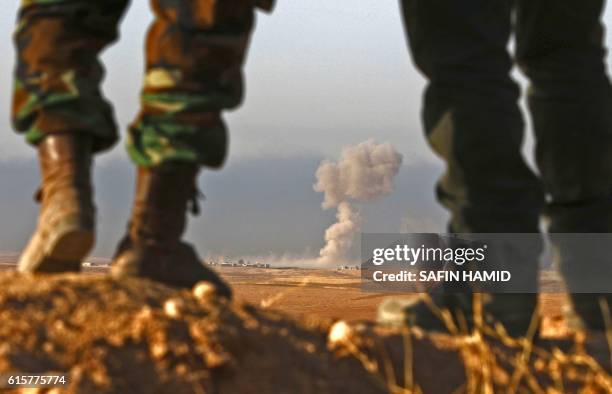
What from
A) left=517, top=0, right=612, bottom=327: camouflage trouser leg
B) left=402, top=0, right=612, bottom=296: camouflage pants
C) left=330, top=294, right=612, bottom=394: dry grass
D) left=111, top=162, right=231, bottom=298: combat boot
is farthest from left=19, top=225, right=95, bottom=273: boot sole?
left=517, top=0, right=612, bottom=327: camouflage trouser leg

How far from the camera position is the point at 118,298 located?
7.93ft

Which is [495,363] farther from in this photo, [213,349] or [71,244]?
[71,244]

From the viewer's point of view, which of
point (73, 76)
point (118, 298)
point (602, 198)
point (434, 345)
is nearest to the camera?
point (118, 298)

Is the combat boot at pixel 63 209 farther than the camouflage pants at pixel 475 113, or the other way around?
the camouflage pants at pixel 475 113

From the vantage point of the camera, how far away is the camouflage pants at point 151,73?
2.64 metres

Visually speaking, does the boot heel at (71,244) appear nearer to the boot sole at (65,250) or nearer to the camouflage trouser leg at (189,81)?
the boot sole at (65,250)

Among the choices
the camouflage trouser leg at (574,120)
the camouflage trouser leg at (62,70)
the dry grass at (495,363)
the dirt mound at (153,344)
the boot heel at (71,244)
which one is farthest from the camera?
the camouflage trouser leg at (574,120)

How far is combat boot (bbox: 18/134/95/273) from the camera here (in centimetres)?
263

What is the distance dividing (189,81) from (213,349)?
86cm

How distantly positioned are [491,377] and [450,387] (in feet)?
0.51

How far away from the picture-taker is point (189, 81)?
2.64m

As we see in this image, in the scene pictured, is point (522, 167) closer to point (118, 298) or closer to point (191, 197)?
point (191, 197)

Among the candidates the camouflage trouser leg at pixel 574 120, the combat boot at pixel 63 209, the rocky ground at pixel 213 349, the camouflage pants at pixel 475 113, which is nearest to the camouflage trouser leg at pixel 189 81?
the combat boot at pixel 63 209

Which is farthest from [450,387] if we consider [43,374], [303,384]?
[43,374]
